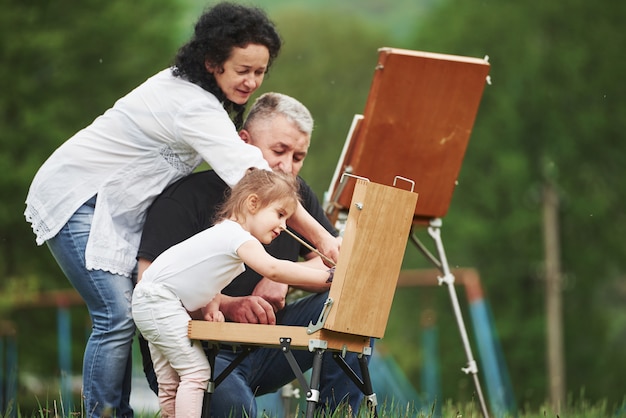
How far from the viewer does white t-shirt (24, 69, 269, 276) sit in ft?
13.9

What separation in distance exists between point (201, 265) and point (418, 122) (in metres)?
1.93

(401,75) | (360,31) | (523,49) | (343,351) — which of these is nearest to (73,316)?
(523,49)

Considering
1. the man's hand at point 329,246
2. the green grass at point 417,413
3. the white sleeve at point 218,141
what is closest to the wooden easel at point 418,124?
the green grass at point 417,413

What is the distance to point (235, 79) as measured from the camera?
14.2ft

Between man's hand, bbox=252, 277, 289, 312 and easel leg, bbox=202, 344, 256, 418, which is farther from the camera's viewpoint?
man's hand, bbox=252, 277, 289, 312

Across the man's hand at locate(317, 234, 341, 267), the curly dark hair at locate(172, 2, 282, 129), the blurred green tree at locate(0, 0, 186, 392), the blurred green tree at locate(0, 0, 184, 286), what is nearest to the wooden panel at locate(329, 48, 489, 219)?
the curly dark hair at locate(172, 2, 282, 129)

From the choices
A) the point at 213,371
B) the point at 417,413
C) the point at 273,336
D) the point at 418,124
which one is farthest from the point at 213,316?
the point at 418,124

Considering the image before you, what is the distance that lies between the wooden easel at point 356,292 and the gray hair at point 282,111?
1009 mm

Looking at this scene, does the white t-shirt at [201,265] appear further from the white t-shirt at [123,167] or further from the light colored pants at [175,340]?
the white t-shirt at [123,167]

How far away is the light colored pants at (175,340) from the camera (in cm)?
381

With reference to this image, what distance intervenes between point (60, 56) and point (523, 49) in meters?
9.80

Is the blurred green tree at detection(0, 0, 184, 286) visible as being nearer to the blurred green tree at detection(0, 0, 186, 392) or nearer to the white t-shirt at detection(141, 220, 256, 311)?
the blurred green tree at detection(0, 0, 186, 392)

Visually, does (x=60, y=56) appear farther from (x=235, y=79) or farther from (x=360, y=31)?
(x=360, y=31)

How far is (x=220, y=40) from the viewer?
4375mm
